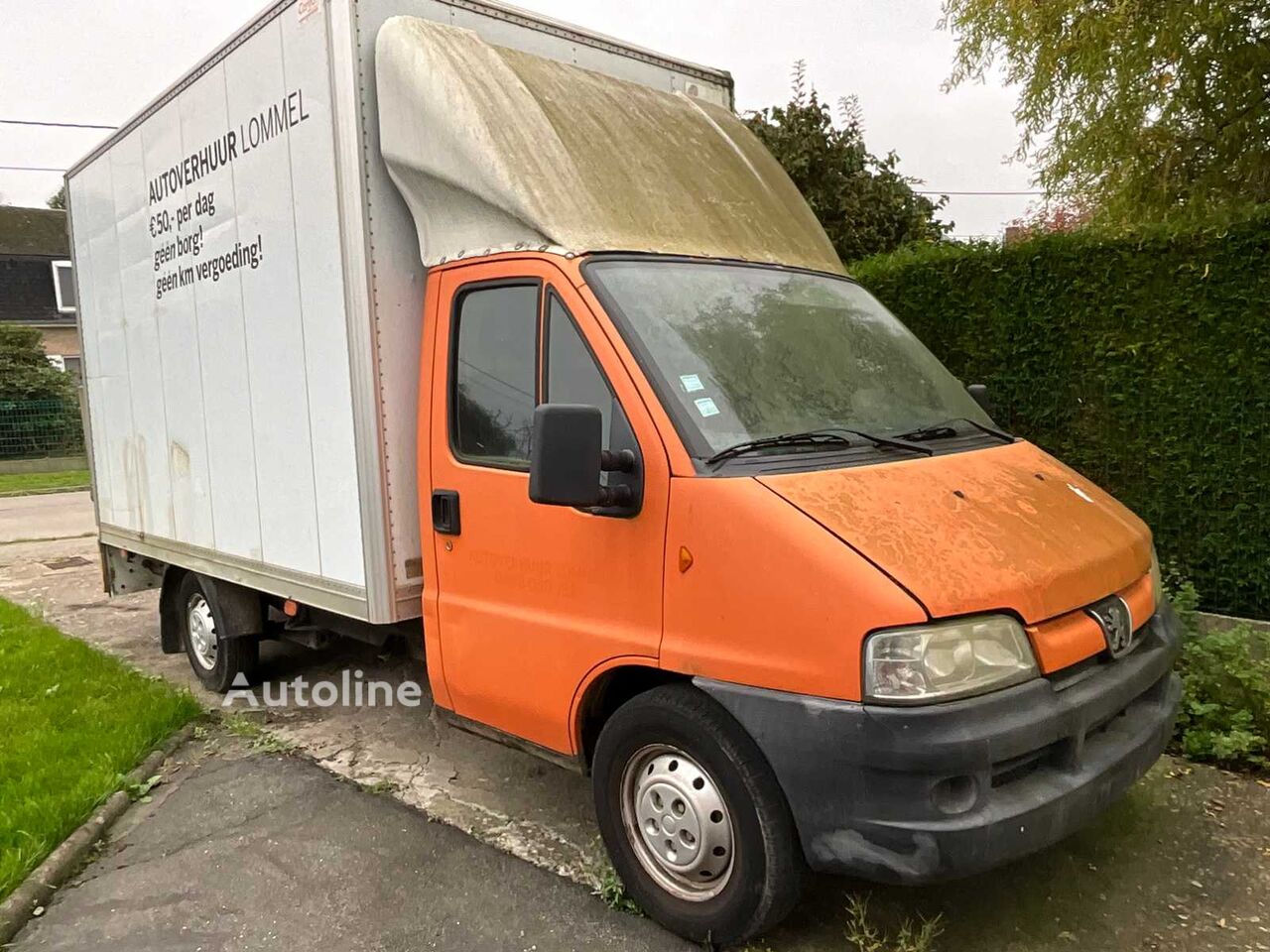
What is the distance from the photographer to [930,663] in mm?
2535

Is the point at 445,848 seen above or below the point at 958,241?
below

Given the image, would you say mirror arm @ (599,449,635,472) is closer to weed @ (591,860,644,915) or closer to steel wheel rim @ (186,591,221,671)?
weed @ (591,860,644,915)

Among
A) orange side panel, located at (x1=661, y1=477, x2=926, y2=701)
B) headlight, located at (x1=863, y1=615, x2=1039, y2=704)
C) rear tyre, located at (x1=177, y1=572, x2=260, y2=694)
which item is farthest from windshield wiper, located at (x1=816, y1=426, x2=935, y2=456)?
rear tyre, located at (x1=177, y1=572, x2=260, y2=694)

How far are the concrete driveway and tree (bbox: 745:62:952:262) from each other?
21.3 ft

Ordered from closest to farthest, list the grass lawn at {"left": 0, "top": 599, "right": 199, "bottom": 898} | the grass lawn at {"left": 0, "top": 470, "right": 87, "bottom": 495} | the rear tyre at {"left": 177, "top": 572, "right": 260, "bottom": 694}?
the grass lawn at {"left": 0, "top": 599, "right": 199, "bottom": 898}
the rear tyre at {"left": 177, "top": 572, "right": 260, "bottom": 694}
the grass lawn at {"left": 0, "top": 470, "right": 87, "bottom": 495}

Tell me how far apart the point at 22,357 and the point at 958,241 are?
2679cm

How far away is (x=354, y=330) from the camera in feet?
12.8

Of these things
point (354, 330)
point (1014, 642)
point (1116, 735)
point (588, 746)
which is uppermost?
point (354, 330)

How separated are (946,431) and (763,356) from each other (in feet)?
2.55

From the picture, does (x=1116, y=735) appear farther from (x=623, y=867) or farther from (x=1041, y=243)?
(x=1041, y=243)

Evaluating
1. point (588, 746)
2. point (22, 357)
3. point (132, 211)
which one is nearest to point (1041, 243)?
point (588, 746)

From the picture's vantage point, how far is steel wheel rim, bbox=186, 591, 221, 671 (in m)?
5.86

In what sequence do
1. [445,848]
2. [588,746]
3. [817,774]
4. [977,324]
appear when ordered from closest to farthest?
[817,774] < [588,746] < [445,848] < [977,324]

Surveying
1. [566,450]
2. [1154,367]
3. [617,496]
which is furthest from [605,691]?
[1154,367]
